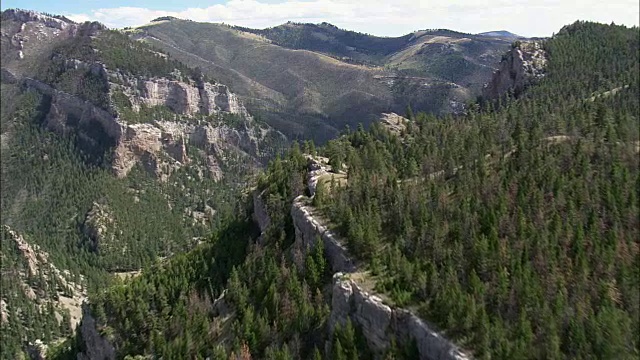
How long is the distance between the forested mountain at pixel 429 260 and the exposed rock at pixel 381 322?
0.21 m

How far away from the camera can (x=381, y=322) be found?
235 feet

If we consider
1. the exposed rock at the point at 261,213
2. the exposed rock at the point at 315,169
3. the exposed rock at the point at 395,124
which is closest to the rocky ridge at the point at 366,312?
the exposed rock at the point at 315,169

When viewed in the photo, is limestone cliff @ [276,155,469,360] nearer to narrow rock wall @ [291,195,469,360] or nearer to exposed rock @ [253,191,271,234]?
narrow rock wall @ [291,195,469,360]

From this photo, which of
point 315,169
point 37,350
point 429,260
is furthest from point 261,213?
point 37,350

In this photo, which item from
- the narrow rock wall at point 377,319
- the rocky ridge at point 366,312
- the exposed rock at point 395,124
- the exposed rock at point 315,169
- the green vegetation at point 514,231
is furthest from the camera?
the exposed rock at point 395,124

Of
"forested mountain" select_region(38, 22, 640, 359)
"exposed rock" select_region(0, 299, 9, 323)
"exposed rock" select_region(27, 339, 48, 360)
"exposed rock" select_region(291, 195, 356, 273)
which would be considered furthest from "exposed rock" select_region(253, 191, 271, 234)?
"exposed rock" select_region(0, 299, 9, 323)

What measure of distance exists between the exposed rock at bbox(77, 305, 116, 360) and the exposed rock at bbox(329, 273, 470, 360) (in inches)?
2448

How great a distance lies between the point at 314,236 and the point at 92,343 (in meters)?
64.5

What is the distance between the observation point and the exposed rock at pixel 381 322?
64562mm

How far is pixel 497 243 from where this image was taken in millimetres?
79438

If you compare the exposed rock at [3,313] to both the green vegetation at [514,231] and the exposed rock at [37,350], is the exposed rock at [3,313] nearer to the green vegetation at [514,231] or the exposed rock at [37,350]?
the exposed rock at [37,350]

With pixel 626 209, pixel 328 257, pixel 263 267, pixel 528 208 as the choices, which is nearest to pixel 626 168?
pixel 626 209

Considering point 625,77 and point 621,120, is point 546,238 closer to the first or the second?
point 621,120

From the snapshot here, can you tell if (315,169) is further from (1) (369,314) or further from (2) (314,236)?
(1) (369,314)
